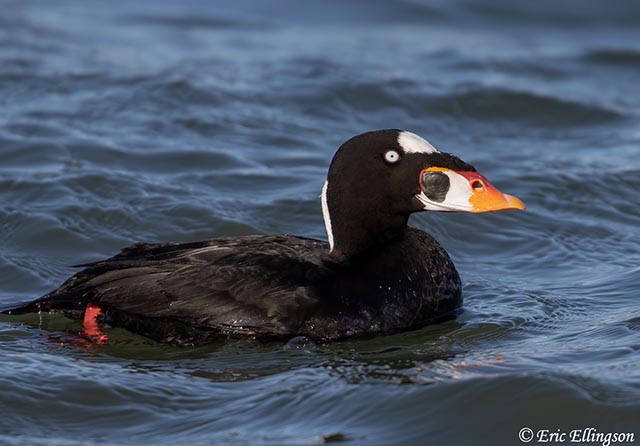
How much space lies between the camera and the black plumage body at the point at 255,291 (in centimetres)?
677

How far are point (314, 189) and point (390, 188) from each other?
10.3ft

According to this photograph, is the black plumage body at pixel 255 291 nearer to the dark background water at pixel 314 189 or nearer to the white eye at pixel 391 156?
the dark background water at pixel 314 189

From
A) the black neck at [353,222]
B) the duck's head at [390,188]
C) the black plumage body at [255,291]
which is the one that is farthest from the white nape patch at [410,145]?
the black plumage body at [255,291]

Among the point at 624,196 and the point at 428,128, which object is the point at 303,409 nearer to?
the point at 624,196

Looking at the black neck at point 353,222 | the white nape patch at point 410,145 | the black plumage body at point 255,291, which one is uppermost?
the white nape patch at point 410,145

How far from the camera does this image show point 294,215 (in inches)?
379

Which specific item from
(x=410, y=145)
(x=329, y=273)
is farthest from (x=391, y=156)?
(x=329, y=273)

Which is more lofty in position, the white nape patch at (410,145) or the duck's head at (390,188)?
the white nape patch at (410,145)

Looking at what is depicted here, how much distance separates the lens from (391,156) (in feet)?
23.3

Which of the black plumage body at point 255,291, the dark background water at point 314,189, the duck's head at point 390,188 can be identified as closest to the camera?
the dark background water at point 314,189

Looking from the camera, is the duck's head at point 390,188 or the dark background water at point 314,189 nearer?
the dark background water at point 314,189

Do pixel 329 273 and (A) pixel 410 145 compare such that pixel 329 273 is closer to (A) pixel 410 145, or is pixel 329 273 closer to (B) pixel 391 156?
(B) pixel 391 156

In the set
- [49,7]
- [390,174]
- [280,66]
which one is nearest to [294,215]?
[390,174]

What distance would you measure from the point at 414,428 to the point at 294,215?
397 cm
